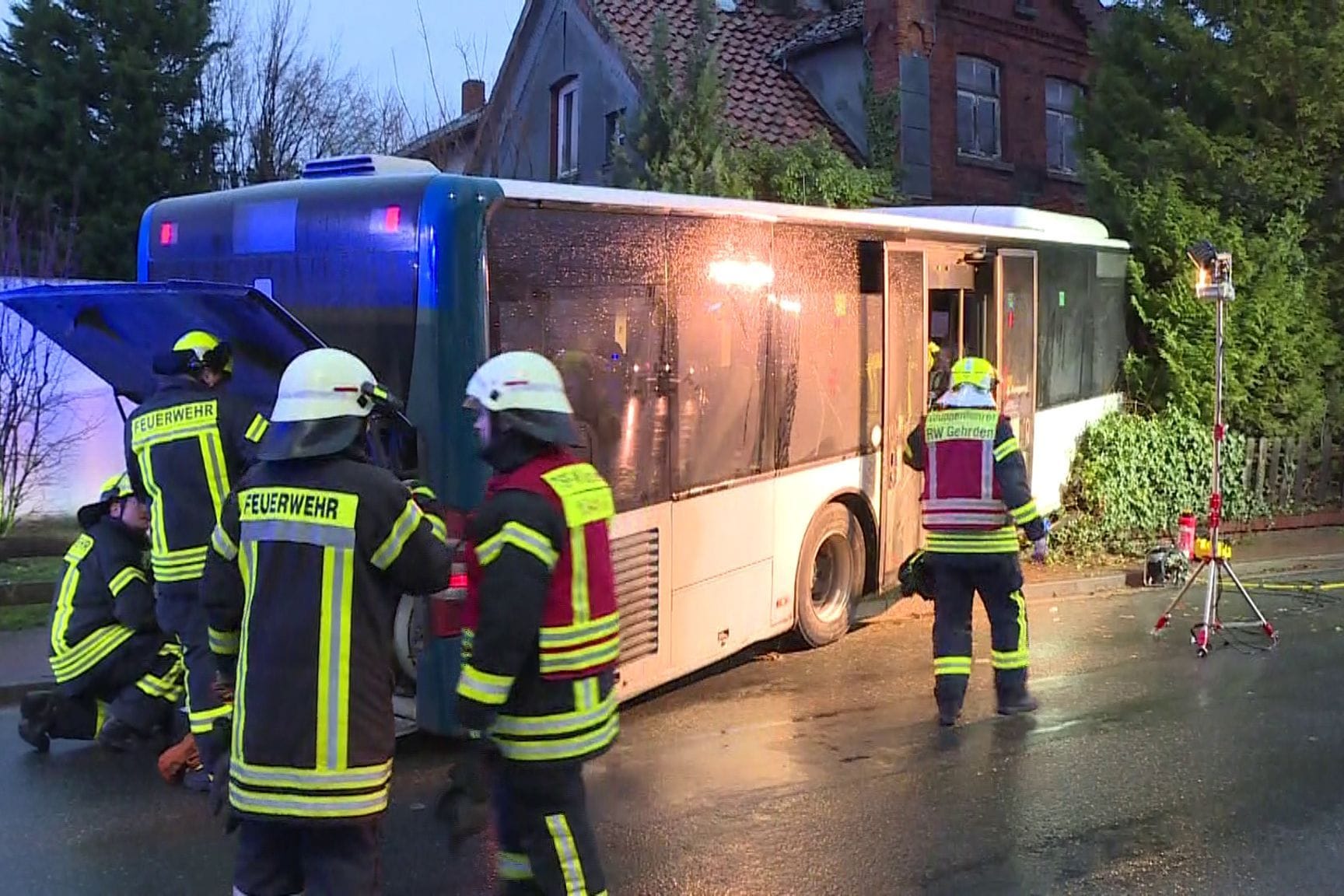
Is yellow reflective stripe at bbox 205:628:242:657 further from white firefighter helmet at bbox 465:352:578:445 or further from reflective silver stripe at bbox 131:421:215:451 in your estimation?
reflective silver stripe at bbox 131:421:215:451

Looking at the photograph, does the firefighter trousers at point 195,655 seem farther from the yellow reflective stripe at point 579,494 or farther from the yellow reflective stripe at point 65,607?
the yellow reflective stripe at point 579,494

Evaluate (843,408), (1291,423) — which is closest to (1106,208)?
(1291,423)

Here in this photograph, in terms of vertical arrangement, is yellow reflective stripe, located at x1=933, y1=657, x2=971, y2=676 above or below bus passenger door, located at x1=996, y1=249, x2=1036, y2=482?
below

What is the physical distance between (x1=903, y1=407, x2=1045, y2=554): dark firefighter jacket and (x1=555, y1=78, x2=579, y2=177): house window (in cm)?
1454

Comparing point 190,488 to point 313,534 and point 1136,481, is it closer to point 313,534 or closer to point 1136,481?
point 313,534

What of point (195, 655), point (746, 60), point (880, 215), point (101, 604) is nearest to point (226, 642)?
point (195, 655)

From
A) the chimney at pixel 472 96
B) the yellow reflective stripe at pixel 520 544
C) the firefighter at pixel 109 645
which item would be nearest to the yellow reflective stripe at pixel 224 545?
the yellow reflective stripe at pixel 520 544

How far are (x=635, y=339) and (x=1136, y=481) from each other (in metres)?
7.35

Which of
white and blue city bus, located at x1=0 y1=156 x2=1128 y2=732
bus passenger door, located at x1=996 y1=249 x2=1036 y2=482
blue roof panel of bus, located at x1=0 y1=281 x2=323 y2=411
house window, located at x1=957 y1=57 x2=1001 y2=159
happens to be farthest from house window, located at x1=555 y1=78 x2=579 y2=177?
blue roof panel of bus, located at x1=0 y1=281 x2=323 y2=411

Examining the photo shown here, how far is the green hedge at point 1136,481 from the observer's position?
12164 mm

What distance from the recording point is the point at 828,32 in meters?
19.6

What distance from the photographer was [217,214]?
6879mm

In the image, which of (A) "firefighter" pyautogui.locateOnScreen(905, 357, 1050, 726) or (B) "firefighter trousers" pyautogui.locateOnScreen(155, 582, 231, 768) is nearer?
(B) "firefighter trousers" pyautogui.locateOnScreen(155, 582, 231, 768)

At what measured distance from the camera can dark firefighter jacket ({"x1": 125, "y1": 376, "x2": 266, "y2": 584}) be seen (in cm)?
554
